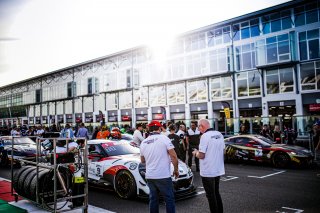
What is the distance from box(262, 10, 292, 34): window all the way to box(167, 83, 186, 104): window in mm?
12277

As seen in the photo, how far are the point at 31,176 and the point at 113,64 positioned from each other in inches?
1643

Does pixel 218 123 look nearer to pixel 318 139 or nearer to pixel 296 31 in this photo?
pixel 318 139

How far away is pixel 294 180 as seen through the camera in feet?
27.4

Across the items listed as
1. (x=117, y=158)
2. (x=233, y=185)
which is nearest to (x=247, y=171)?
(x=233, y=185)

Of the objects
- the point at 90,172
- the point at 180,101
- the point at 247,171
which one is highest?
the point at 180,101

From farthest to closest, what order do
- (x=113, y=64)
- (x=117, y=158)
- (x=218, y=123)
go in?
(x=113, y=64), (x=218, y=123), (x=117, y=158)

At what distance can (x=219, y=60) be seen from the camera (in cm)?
3234

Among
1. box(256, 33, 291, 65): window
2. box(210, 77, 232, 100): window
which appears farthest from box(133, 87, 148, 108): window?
box(256, 33, 291, 65): window

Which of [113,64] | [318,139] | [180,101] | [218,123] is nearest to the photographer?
[318,139]

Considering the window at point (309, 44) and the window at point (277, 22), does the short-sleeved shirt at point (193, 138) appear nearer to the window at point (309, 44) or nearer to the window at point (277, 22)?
the window at point (309, 44)

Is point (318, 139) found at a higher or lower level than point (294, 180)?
higher

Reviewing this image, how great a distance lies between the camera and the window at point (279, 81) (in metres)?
27.5

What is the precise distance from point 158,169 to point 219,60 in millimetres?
29654

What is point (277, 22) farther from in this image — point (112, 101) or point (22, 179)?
point (22, 179)
